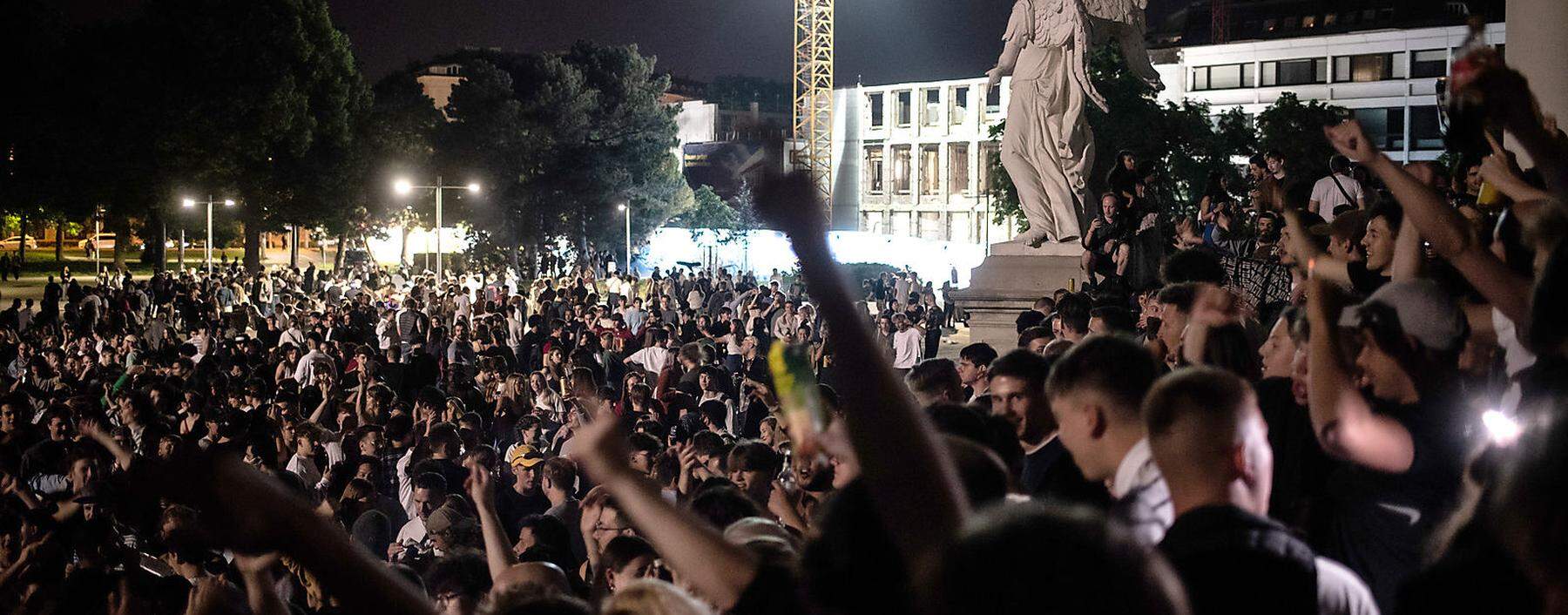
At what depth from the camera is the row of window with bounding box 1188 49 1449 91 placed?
70.9 metres

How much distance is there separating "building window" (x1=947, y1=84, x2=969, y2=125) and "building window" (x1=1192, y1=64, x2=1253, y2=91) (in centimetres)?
1254

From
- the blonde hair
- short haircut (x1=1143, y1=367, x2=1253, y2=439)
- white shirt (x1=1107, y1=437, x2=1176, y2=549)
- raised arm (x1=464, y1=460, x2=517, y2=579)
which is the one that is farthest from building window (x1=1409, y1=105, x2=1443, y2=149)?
the blonde hair

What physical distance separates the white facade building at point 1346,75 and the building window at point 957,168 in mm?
11249

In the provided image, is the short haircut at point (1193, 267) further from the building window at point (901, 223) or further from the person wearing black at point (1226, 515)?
the building window at point (901, 223)

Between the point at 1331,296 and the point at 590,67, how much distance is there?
6737cm

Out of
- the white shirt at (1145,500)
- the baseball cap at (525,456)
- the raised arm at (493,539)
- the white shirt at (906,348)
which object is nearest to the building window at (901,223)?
the white shirt at (906,348)

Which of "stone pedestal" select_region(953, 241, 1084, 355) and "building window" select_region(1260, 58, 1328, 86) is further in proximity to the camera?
"building window" select_region(1260, 58, 1328, 86)

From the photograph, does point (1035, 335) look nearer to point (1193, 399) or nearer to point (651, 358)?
point (1193, 399)

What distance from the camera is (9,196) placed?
50938 millimetres

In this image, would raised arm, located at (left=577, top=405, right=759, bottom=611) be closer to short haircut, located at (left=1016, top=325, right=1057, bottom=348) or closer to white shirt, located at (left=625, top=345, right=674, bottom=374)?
short haircut, located at (left=1016, top=325, right=1057, bottom=348)

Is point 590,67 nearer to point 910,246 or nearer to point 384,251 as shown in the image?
point 910,246

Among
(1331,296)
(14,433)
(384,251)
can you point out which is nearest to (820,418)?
(1331,296)

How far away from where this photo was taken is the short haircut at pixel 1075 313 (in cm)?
769

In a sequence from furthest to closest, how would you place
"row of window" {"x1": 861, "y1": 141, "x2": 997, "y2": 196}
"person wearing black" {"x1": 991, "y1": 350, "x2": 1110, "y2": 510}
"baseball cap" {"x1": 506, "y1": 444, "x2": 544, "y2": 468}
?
1. "row of window" {"x1": 861, "y1": 141, "x2": 997, "y2": 196}
2. "baseball cap" {"x1": 506, "y1": 444, "x2": 544, "y2": 468}
3. "person wearing black" {"x1": 991, "y1": 350, "x2": 1110, "y2": 510}
